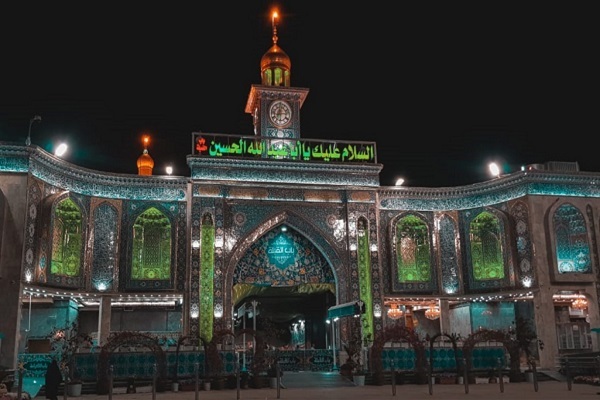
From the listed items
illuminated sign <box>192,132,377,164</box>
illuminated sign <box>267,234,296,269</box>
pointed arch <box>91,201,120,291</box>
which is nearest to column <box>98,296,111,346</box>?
pointed arch <box>91,201,120,291</box>

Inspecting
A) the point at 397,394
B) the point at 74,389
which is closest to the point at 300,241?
the point at 397,394

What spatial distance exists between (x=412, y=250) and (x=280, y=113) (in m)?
8.71

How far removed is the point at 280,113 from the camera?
3020 cm

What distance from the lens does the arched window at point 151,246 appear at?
25.9 metres

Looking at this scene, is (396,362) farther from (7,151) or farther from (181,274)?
(7,151)

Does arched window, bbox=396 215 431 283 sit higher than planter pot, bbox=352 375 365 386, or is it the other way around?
arched window, bbox=396 215 431 283

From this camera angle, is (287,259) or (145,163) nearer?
(287,259)

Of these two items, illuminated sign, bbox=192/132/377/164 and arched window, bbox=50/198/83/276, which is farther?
illuminated sign, bbox=192/132/377/164

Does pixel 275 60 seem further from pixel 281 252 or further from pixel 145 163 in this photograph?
pixel 145 163

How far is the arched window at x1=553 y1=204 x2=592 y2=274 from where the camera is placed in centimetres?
2644

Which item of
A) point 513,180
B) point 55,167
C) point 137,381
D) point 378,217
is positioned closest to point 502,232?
point 513,180

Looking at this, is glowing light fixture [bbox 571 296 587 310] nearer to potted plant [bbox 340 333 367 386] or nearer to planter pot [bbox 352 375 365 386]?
potted plant [bbox 340 333 367 386]

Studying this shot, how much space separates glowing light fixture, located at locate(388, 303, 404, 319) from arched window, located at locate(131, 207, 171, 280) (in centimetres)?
1030

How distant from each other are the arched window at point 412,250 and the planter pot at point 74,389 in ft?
48.1
